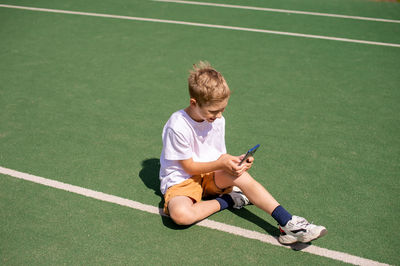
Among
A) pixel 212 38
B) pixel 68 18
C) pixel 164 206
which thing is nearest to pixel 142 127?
pixel 164 206

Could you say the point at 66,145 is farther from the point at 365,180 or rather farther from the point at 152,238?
the point at 365,180

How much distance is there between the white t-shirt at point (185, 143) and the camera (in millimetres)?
3219

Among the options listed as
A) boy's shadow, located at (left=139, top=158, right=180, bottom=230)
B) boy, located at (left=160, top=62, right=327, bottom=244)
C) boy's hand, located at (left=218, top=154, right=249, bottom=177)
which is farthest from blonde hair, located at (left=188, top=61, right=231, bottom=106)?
boy's shadow, located at (left=139, top=158, right=180, bottom=230)

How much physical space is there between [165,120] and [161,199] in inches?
65.0

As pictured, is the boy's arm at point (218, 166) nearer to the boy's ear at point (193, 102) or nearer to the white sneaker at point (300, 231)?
the boy's ear at point (193, 102)

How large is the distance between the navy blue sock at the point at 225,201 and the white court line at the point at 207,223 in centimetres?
18

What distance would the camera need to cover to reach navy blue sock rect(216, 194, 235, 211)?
3492 millimetres

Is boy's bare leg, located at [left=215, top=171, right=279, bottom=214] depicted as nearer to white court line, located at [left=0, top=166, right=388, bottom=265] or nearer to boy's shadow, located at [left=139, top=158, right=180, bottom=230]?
white court line, located at [left=0, top=166, right=388, bottom=265]

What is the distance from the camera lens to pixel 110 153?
4.40 m

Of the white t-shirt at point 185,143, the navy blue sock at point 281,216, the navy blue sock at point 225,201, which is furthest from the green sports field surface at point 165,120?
the white t-shirt at point 185,143

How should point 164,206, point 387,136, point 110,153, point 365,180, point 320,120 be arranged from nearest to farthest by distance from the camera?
1. point 164,206
2. point 365,180
3. point 110,153
4. point 387,136
5. point 320,120

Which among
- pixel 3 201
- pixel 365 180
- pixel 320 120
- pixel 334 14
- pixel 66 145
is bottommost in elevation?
pixel 3 201

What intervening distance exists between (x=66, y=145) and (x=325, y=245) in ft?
10.6

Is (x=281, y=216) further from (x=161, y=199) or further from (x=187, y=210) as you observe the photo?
(x=161, y=199)
